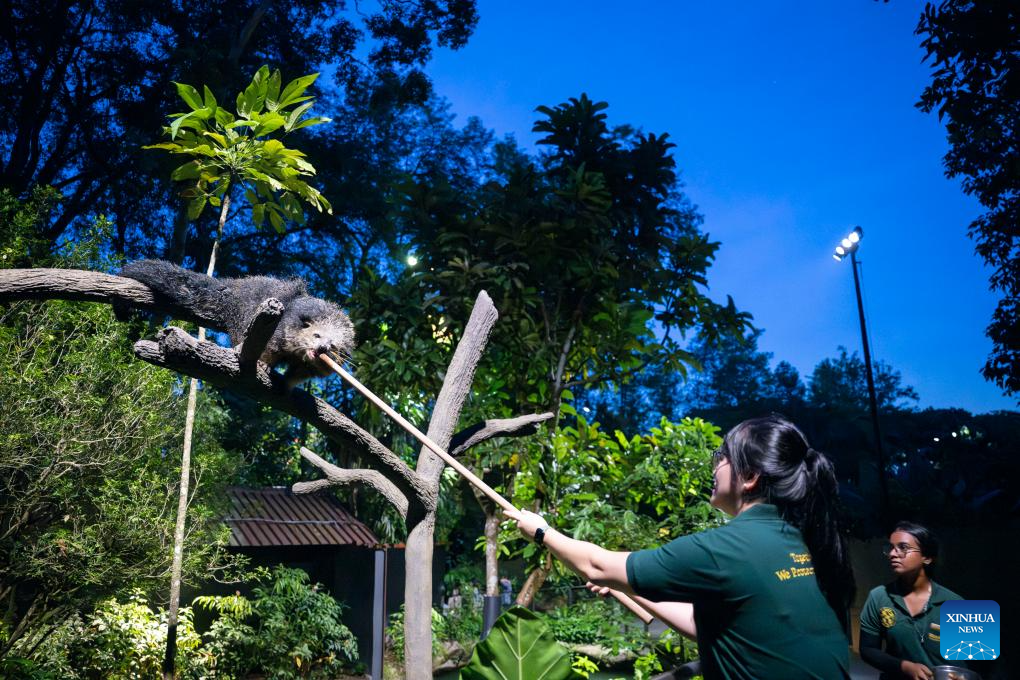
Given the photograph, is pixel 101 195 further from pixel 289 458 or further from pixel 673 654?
pixel 673 654

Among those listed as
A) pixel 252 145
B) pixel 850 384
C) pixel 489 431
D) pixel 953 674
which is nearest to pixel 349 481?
pixel 489 431

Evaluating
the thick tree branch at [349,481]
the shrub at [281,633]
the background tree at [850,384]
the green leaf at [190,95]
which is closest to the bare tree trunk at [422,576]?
the thick tree branch at [349,481]

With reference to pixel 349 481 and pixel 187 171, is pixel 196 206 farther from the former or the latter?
pixel 349 481

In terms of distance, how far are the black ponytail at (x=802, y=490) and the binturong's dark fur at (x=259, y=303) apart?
1.43m

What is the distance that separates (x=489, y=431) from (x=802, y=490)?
1929 millimetres

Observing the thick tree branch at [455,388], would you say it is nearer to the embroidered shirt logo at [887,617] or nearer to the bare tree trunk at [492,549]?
the embroidered shirt logo at [887,617]

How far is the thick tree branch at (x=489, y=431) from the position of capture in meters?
3.20

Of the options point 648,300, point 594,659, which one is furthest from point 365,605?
point 648,300

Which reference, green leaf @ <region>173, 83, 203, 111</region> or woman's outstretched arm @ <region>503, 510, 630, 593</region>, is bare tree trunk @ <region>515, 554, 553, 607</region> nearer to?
green leaf @ <region>173, 83, 203, 111</region>

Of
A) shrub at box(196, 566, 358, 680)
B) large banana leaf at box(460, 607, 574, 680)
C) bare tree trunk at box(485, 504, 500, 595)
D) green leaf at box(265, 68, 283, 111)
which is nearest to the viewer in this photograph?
large banana leaf at box(460, 607, 574, 680)

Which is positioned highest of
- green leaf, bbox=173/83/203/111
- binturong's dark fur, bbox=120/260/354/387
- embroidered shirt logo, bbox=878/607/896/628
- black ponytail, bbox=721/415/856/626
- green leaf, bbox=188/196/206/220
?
green leaf, bbox=173/83/203/111

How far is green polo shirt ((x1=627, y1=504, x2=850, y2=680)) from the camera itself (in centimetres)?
135

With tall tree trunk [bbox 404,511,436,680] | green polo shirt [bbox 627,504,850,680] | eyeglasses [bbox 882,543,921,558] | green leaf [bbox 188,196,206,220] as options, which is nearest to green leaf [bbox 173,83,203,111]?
green leaf [bbox 188,196,206,220]

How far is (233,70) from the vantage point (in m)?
9.02
